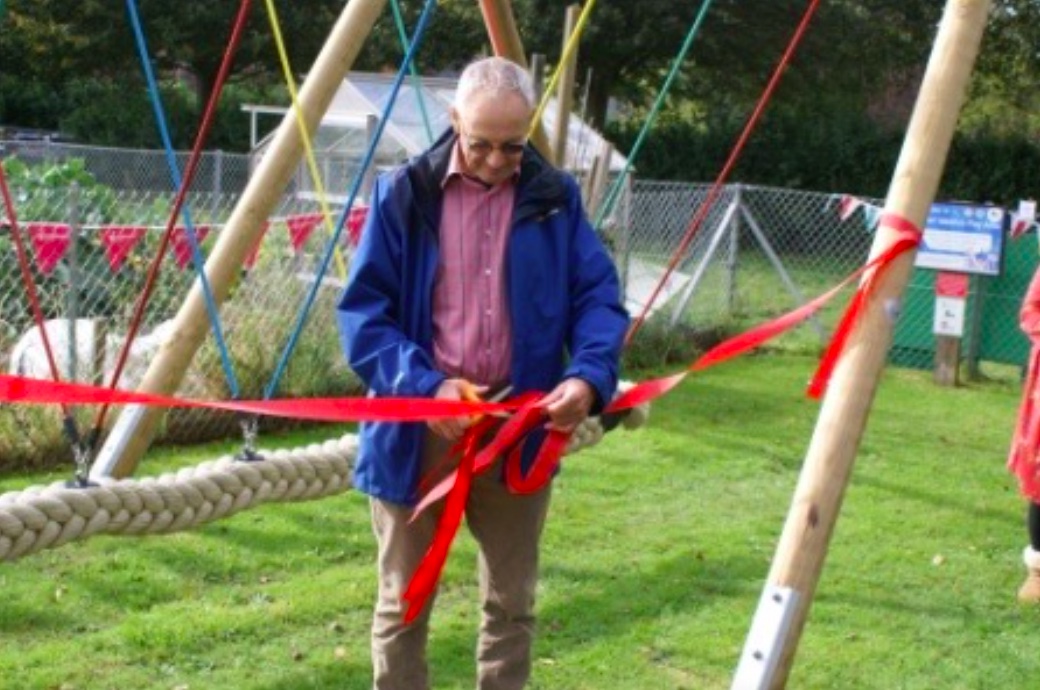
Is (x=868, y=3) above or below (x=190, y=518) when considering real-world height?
above

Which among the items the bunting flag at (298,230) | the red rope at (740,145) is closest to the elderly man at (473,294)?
the red rope at (740,145)

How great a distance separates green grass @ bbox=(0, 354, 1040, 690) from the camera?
16.0 feet

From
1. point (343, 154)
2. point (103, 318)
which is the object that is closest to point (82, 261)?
point (103, 318)

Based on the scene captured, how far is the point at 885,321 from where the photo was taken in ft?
10.0

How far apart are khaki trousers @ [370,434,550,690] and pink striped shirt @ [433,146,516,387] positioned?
9.8 inches

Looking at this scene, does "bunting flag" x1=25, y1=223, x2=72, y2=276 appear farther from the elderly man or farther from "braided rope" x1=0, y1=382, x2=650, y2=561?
the elderly man

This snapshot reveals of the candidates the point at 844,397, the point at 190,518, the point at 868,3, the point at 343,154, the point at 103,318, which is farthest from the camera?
the point at 868,3

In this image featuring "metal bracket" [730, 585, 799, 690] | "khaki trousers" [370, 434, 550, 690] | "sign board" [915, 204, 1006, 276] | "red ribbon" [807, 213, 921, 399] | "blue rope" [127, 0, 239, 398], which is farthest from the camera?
"sign board" [915, 204, 1006, 276]

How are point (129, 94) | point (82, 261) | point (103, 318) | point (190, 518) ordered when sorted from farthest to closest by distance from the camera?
1. point (129, 94)
2. point (82, 261)
3. point (103, 318)
4. point (190, 518)

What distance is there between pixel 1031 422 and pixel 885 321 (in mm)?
2926

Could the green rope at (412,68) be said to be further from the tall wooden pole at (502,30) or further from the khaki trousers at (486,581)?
the khaki trousers at (486,581)

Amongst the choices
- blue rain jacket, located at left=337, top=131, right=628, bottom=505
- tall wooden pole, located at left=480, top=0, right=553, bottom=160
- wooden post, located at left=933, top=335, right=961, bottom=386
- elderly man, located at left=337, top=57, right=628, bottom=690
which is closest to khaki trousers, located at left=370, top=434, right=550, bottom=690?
elderly man, located at left=337, top=57, right=628, bottom=690

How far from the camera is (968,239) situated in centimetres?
1236

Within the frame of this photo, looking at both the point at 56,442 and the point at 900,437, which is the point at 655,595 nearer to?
the point at 56,442
